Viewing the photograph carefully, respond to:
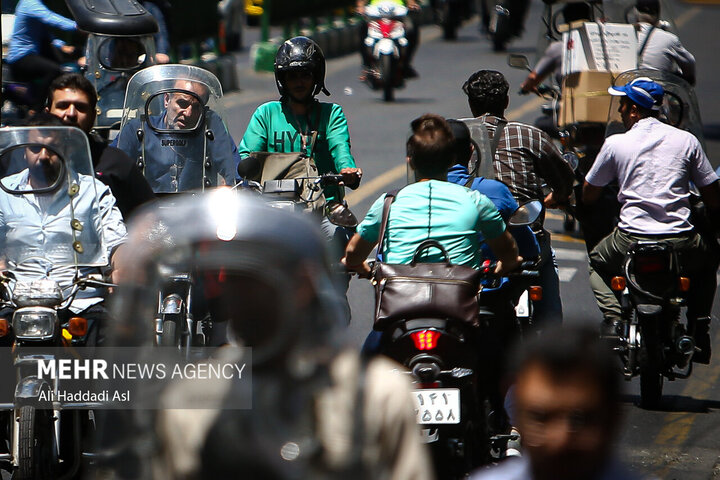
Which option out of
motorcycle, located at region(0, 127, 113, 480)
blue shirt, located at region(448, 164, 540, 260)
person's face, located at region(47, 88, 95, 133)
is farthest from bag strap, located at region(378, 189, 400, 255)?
person's face, located at region(47, 88, 95, 133)

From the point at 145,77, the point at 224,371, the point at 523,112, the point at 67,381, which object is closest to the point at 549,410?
the point at 224,371

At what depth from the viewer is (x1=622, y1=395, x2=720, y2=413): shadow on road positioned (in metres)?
7.20

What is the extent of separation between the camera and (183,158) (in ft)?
23.9

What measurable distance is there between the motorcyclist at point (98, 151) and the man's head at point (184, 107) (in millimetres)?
825

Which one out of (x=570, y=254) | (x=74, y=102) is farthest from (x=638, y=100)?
(x=570, y=254)

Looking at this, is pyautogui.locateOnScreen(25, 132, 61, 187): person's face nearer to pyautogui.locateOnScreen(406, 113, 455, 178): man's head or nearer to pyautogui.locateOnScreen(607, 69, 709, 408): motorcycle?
pyautogui.locateOnScreen(406, 113, 455, 178): man's head

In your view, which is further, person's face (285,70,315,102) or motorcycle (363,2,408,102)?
motorcycle (363,2,408,102)

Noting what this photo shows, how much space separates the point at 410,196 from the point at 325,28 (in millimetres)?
A: 19427

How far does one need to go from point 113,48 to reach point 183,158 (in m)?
3.23

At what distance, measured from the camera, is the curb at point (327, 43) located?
21.7m

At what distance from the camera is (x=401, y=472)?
2.69m

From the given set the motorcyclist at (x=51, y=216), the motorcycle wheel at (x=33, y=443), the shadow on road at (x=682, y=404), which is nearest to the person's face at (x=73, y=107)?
the motorcyclist at (x=51, y=216)

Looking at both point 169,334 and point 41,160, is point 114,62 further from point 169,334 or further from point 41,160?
point 169,334

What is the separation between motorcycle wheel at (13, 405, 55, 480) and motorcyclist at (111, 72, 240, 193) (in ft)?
7.07
